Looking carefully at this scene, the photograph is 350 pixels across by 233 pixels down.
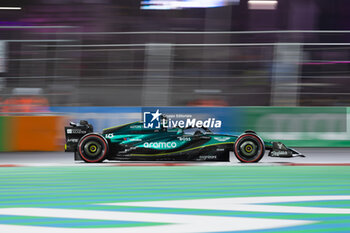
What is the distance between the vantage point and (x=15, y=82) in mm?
11930

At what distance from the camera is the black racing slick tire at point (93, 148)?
8.84 m

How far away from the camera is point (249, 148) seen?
8.84 m

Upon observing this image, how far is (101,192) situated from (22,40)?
6998 millimetres

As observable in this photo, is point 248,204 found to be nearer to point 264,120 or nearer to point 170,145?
point 170,145

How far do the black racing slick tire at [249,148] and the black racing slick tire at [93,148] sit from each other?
213 centimetres

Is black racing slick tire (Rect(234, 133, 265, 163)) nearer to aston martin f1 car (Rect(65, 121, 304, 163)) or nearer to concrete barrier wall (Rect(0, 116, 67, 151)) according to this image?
aston martin f1 car (Rect(65, 121, 304, 163))

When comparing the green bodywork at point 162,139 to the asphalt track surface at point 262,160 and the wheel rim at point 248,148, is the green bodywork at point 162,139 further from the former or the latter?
the asphalt track surface at point 262,160

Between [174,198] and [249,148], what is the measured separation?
349cm

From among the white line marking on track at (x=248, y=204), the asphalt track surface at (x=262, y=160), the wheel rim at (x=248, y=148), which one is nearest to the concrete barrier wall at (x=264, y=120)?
the asphalt track surface at (x=262, y=160)

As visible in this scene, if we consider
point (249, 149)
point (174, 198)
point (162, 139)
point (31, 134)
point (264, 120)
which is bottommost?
point (174, 198)

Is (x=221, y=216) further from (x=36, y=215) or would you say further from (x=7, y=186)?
(x=7, y=186)

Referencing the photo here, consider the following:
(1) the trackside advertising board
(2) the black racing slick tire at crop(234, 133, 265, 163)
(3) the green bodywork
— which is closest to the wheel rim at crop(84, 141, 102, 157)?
(3) the green bodywork

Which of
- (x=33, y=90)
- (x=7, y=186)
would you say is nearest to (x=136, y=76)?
(x=33, y=90)

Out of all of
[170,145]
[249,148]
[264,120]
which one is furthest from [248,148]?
[264,120]
